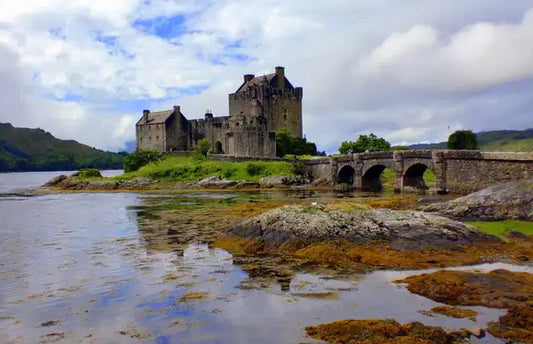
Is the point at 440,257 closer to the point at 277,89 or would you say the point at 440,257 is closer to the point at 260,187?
the point at 260,187

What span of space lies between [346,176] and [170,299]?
54.8 m

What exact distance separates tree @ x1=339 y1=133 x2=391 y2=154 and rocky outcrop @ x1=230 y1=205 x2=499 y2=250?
6224 cm

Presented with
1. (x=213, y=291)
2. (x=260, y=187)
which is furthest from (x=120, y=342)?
(x=260, y=187)

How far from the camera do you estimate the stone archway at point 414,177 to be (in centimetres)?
5319

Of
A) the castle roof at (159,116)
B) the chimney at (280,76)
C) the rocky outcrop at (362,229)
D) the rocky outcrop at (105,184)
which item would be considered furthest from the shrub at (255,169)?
the rocky outcrop at (362,229)

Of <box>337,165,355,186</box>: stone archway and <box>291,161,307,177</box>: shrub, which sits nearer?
<box>337,165,355,186</box>: stone archway

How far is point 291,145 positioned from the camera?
3442 inches

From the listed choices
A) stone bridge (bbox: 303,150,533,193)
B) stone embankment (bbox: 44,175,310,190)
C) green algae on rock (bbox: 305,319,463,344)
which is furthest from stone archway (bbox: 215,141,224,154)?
green algae on rock (bbox: 305,319,463,344)

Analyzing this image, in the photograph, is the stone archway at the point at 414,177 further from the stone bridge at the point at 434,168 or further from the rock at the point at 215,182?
the rock at the point at 215,182

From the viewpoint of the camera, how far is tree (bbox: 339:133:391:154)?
83475mm

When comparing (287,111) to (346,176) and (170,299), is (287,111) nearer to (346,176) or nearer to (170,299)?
(346,176)

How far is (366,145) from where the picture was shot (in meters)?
84.3

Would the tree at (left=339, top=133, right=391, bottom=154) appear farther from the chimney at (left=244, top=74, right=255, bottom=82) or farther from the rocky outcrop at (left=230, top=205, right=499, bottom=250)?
the rocky outcrop at (left=230, top=205, right=499, bottom=250)

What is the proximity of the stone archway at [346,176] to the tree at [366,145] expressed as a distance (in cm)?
1694
